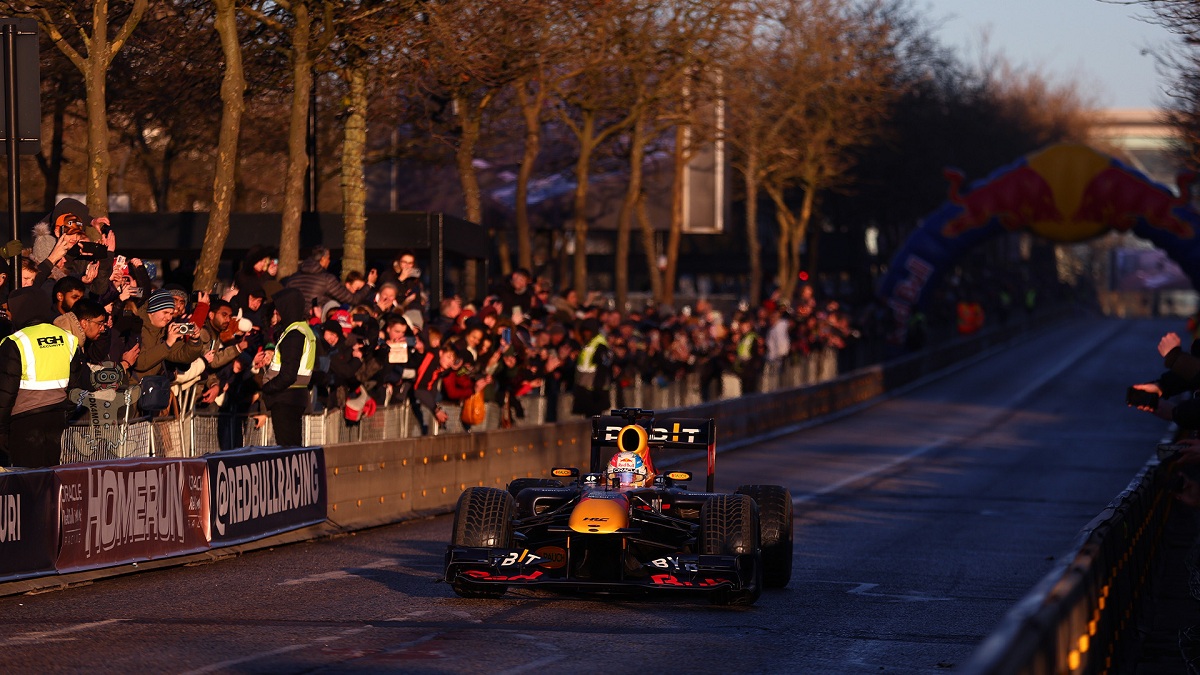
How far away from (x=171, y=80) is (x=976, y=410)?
2445cm

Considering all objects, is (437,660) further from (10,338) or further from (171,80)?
(171,80)

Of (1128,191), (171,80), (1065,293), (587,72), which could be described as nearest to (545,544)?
(171,80)

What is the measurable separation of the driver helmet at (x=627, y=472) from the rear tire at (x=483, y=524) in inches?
36.8

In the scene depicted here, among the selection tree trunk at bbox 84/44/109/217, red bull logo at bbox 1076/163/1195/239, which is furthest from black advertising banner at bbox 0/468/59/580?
red bull logo at bbox 1076/163/1195/239

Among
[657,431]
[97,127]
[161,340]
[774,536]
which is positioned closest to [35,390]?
[161,340]

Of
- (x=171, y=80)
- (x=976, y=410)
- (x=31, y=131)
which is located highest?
(x=171, y=80)

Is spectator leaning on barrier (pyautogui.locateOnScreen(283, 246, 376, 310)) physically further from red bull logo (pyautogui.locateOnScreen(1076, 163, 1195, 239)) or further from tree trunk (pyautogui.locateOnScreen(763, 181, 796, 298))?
tree trunk (pyautogui.locateOnScreen(763, 181, 796, 298))

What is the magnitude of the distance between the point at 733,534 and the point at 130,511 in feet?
15.2

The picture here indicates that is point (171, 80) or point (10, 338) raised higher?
point (171, 80)

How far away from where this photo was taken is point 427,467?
68.7 feet

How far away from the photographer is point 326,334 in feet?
63.7

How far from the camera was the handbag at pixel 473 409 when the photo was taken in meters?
23.2

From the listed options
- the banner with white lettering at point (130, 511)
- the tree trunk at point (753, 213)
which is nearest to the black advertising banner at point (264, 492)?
the banner with white lettering at point (130, 511)

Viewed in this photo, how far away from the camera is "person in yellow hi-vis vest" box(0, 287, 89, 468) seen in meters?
14.0
